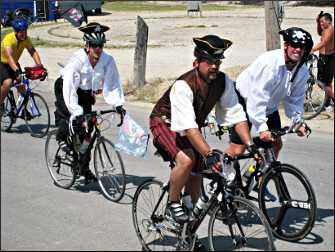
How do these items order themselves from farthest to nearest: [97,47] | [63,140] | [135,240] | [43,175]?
[43,175] → [63,140] → [97,47] → [135,240]

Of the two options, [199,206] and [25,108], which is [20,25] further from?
[199,206]

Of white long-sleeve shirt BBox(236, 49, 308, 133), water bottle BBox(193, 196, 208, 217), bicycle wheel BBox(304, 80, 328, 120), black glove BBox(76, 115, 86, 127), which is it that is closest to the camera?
water bottle BBox(193, 196, 208, 217)

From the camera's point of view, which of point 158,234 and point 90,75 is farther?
point 90,75

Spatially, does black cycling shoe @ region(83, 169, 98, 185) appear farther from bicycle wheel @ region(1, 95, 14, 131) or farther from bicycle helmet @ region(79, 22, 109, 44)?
bicycle wheel @ region(1, 95, 14, 131)

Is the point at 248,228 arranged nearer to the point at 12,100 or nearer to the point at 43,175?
the point at 43,175

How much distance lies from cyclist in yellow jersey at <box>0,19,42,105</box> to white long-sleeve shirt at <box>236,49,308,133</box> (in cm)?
479

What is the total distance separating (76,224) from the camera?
636 centimetres

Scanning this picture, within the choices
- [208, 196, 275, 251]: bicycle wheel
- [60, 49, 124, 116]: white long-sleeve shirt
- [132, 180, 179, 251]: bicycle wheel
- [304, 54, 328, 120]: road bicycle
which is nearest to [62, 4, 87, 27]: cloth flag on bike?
[304, 54, 328, 120]: road bicycle

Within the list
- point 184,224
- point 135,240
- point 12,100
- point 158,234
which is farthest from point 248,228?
point 12,100

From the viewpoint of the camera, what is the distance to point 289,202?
551 centimetres

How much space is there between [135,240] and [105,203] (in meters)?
1.22

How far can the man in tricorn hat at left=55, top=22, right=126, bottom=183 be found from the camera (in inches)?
272

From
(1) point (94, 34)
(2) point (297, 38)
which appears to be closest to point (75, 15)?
(1) point (94, 34)

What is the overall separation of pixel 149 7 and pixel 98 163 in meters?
50.9
